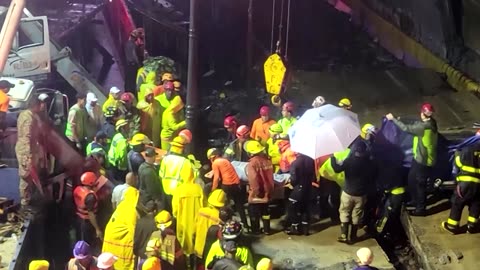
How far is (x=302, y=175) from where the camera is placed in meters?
11.6

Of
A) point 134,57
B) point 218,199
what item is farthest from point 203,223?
point 134,57

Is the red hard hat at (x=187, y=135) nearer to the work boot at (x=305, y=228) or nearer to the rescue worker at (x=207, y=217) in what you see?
the rescue worker at (x=207, y=217)

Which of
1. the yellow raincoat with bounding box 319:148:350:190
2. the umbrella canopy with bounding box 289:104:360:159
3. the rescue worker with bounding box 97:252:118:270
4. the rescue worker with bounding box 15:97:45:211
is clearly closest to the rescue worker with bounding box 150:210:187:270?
the rescue worker with bounding box 97:252:118:270

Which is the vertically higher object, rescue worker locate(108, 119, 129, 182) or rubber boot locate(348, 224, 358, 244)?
rescue worker locate(108, 119, 129, 182)

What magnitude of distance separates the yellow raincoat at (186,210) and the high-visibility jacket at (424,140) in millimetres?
3456

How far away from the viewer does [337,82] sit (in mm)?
19781

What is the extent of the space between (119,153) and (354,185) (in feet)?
11.5

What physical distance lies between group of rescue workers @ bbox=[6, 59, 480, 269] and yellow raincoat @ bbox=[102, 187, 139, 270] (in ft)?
0.04

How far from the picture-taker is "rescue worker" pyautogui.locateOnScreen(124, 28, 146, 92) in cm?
1650

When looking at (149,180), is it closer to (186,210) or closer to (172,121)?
(186,210)

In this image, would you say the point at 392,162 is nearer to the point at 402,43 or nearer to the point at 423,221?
the point at 423,221

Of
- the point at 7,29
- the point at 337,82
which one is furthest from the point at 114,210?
the point at 337,82

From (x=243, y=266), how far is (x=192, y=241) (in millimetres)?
1704

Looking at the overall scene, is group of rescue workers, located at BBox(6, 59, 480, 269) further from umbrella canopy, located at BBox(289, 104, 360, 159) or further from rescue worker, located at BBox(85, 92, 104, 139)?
umbrella canopy, located at BBox(289, 104, 360, 159)
